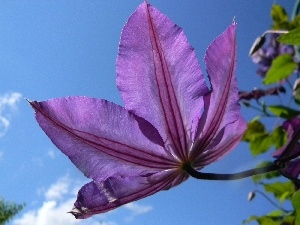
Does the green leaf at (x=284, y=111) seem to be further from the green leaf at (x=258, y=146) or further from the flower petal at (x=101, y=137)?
the flower petal at (x=101, y=137)

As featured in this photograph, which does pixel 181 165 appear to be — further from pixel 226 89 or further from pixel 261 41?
pixel 261 41

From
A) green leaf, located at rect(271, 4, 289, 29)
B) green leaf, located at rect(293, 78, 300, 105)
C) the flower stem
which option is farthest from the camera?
→ green leaf, located at rect(271, 4, 289, 29)

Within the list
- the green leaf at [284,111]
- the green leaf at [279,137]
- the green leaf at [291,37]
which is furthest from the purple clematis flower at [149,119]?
the green leaf at [279,137]

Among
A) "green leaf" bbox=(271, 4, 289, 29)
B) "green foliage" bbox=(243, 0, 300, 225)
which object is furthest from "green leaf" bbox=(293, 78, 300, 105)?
"green leaf" bbox=(271, 4, 289, 29)

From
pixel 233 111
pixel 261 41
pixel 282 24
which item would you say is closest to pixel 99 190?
pixel 233 111

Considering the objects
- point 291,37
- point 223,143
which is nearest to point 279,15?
point 291,37

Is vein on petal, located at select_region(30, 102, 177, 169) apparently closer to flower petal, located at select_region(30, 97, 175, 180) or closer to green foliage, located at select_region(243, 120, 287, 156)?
flower petal, located at select_region(30, 97, 175, 180)
